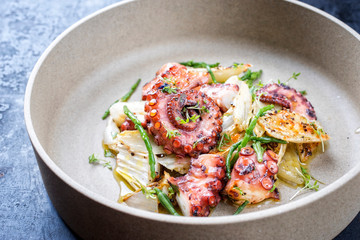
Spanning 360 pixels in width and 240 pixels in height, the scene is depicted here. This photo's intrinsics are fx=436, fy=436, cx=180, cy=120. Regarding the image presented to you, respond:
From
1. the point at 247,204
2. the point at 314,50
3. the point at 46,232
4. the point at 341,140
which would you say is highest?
the point at 314,50

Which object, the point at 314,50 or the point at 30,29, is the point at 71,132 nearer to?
the point at 30,29

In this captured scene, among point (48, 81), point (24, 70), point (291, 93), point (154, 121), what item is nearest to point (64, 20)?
point (24, 70)

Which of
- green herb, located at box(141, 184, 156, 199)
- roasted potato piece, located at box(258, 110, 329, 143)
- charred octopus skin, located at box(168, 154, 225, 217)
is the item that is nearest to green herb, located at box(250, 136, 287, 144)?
roasted potato piece, located at box(258, 110, 329, 143)

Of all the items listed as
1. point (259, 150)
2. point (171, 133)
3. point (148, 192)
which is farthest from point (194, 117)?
point (148, 192)

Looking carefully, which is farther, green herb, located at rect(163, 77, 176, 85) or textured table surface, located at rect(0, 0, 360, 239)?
green herb, located at rect(163, 77, 176, 85)

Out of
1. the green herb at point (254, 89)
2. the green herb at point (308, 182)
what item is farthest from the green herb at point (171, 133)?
the green herb at point (308, 182)

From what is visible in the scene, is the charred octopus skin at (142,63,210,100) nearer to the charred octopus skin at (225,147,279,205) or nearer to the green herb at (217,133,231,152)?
the green herb at (217,133,231,152)
